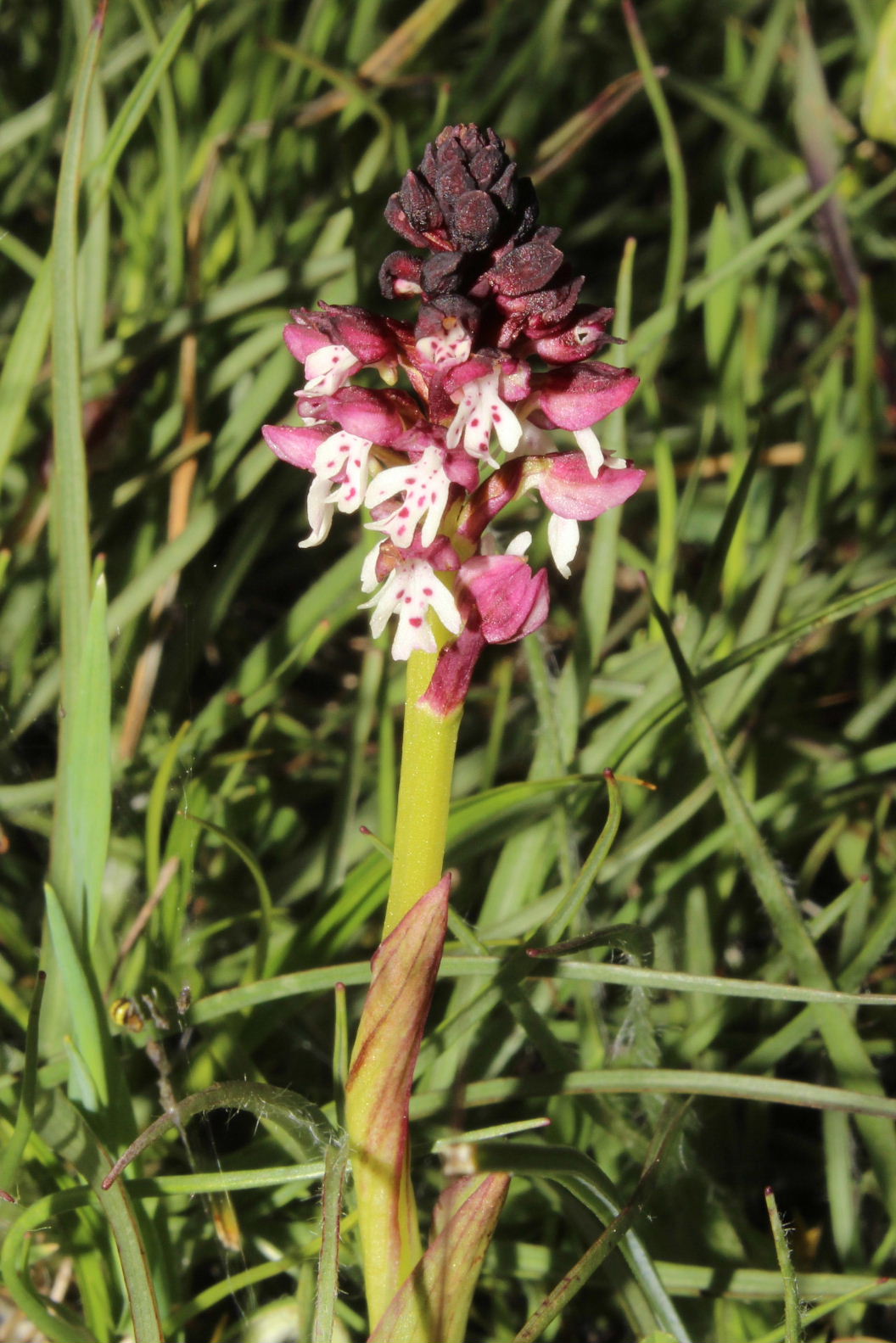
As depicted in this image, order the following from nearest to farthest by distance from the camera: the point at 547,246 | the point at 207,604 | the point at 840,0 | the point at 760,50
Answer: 1. the point at 547,246
2. the point at 207,604
3. the point at 760,50
4. the point at 840,0

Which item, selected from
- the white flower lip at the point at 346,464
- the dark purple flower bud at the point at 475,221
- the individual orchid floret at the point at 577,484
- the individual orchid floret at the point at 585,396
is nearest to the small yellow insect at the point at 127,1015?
the white flower lip at the point at 346,464

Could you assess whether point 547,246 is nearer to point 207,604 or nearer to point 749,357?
point 207,604

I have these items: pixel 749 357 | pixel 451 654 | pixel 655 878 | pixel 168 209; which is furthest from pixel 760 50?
pixel 451 654

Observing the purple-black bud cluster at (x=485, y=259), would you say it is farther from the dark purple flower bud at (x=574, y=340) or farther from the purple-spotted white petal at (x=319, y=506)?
the purple-spotted white petal at (x=319, y=506)

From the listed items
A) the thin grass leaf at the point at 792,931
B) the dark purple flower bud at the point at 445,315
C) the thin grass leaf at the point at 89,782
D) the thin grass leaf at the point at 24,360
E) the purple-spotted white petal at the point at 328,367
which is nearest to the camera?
the dark purple flower bud at the point at 445,315

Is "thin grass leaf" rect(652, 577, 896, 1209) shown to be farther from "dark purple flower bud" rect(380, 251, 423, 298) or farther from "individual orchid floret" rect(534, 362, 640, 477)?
"dark purple flower bud" rect(380, 251, 423, 298)

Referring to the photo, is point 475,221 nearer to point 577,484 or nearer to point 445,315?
point 445,315

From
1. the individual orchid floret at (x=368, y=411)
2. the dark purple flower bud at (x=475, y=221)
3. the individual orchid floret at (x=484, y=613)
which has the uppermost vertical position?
the dark purple flower bud at (x=475, y=221)

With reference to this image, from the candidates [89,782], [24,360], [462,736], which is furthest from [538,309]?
[462,736]

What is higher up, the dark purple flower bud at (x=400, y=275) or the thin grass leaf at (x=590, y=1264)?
the dark purple flower bud at (x=400, y=275)
